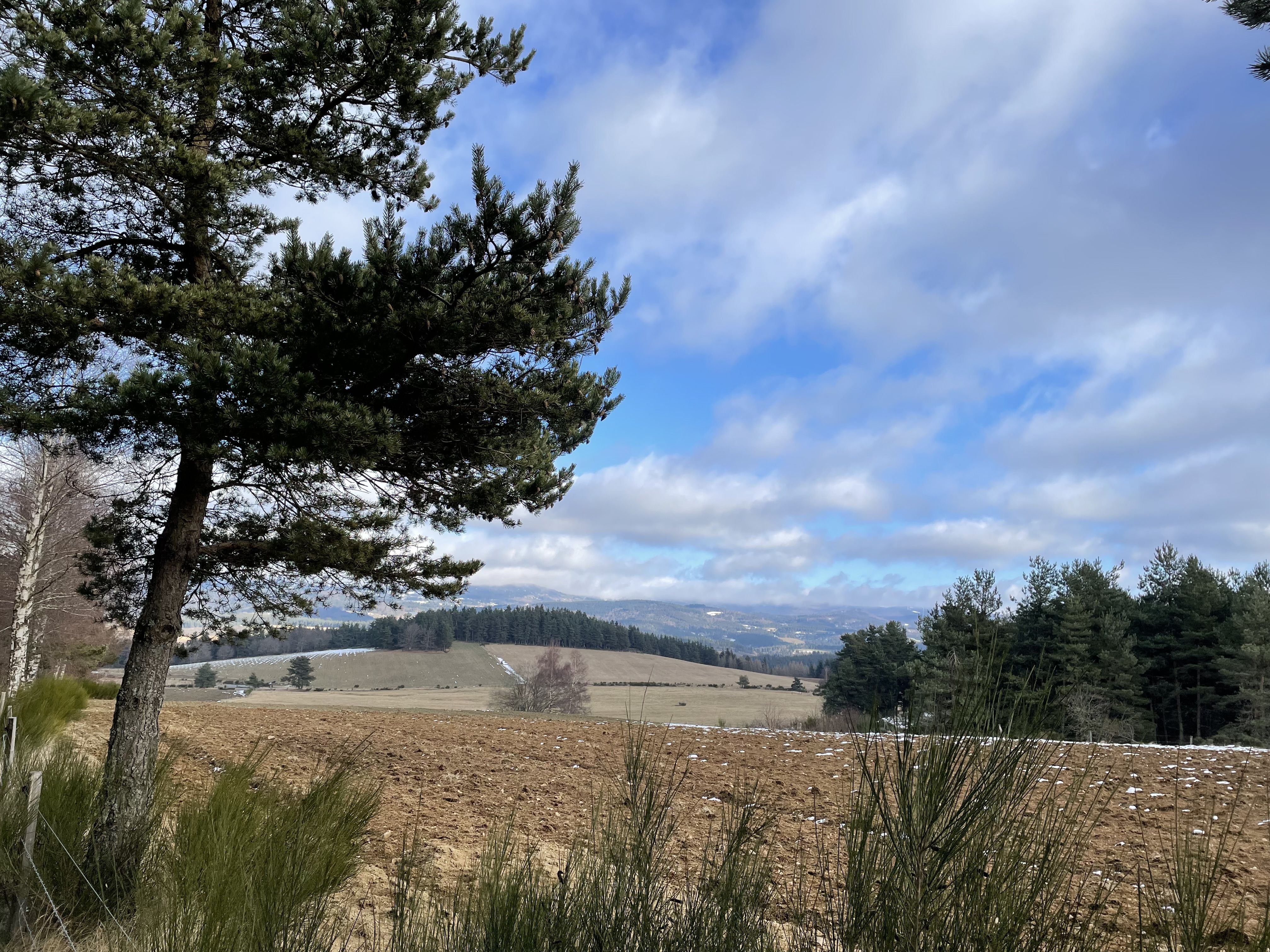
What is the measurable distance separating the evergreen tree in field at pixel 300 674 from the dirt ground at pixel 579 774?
6937 cm

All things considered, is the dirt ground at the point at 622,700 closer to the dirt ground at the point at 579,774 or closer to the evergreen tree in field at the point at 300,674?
the evergreen tree in field at the point at 300,674

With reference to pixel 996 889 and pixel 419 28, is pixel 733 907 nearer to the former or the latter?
pixel 996 889

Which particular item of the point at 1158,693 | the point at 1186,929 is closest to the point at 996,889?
the point at 1186,929

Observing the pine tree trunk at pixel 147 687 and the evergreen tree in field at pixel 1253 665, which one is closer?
the pine tree trunk at pixel 147 687

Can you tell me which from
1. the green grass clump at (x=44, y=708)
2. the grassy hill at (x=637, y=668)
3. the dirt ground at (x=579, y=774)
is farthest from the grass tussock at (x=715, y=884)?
the grassy hill at (x=637, y=668)

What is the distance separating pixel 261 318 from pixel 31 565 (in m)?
15.8

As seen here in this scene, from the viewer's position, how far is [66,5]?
5.13 m

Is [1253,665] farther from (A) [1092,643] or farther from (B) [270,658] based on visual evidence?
(B) [270,658]

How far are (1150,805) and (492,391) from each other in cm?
852

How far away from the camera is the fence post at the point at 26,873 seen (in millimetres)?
3953

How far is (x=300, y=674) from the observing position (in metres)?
79.1

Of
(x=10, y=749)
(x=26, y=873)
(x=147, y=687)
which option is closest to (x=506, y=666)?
(x=147, y=687)

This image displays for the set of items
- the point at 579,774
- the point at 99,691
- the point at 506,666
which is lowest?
the point at 506,666

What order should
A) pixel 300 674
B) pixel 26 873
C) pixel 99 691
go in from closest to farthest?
pixel 26 873, pixel 99 691, pixel 300 674
